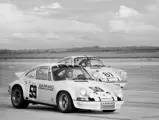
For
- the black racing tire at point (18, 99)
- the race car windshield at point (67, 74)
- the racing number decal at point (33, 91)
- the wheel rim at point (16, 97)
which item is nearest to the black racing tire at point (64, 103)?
the race car windshield at point (67, 74)

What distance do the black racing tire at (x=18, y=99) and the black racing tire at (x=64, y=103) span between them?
1.63m

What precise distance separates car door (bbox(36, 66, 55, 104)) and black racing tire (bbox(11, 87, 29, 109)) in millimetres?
656

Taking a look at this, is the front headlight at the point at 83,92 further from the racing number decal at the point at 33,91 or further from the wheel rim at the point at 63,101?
the racing number decal at the point at 33,91

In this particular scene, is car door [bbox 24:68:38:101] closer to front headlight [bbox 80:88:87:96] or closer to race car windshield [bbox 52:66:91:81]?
race car windshield [bbox 52:66:91:81]

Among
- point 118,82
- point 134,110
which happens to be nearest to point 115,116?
point 134,110

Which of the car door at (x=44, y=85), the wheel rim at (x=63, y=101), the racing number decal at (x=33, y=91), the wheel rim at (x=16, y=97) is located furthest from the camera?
the wheel rim at (x=16, y=97)

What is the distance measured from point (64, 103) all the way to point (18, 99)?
200 centimetres

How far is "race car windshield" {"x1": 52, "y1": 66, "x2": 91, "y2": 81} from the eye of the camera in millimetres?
14219

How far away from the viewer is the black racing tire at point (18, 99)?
14859 mm

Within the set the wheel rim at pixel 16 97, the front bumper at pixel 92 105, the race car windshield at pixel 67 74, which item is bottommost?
the front bumper at pixel 92 105

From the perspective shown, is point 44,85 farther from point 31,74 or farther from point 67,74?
point 31,74

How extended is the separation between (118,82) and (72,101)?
9.76 m

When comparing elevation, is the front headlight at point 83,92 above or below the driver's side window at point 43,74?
below

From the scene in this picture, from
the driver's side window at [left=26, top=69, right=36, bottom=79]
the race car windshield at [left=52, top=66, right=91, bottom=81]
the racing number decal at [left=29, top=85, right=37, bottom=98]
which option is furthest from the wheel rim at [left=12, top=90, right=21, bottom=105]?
the race car windshield at [left=52, top=66, right=91, bottom=81]
